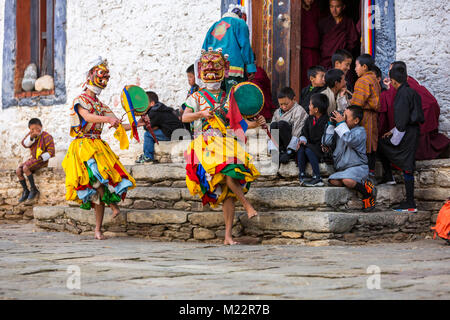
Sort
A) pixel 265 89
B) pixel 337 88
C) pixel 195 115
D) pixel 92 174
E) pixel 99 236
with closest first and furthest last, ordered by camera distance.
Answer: pixel 195 115 → pixel 92 174 → pixel 99 236 → pixel 337 88 → pixel 265 89

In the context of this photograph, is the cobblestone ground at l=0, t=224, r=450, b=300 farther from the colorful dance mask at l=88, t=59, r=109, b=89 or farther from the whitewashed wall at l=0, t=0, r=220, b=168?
the whitewashed wall at l=0, t=0, r=220, b=168

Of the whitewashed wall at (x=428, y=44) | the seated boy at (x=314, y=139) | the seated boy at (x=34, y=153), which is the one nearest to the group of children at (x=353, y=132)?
the seated boy at (x=314, y=139)

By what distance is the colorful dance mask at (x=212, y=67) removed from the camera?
5.33 meters

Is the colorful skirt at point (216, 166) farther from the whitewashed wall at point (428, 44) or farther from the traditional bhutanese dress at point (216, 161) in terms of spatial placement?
the whitewashed wall at point (428, 44)

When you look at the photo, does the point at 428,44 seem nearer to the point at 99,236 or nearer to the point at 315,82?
the point at 315,82

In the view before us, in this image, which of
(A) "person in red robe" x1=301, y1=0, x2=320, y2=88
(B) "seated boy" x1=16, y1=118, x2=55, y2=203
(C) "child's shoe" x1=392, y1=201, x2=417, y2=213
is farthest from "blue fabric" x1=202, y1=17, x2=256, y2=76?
(B) "seated boy" x1=16, y1=118, x2=55, y2=203

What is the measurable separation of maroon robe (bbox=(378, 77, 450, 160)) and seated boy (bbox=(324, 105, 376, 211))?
0.77 metres

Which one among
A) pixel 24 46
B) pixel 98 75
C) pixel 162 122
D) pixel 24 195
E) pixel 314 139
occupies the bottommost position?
pixel 24 195

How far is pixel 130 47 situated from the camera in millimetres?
8711

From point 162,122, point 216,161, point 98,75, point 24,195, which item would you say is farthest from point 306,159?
point 24,195

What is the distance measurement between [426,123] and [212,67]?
7.91 feet

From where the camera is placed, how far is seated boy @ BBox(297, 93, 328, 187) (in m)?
5.62
